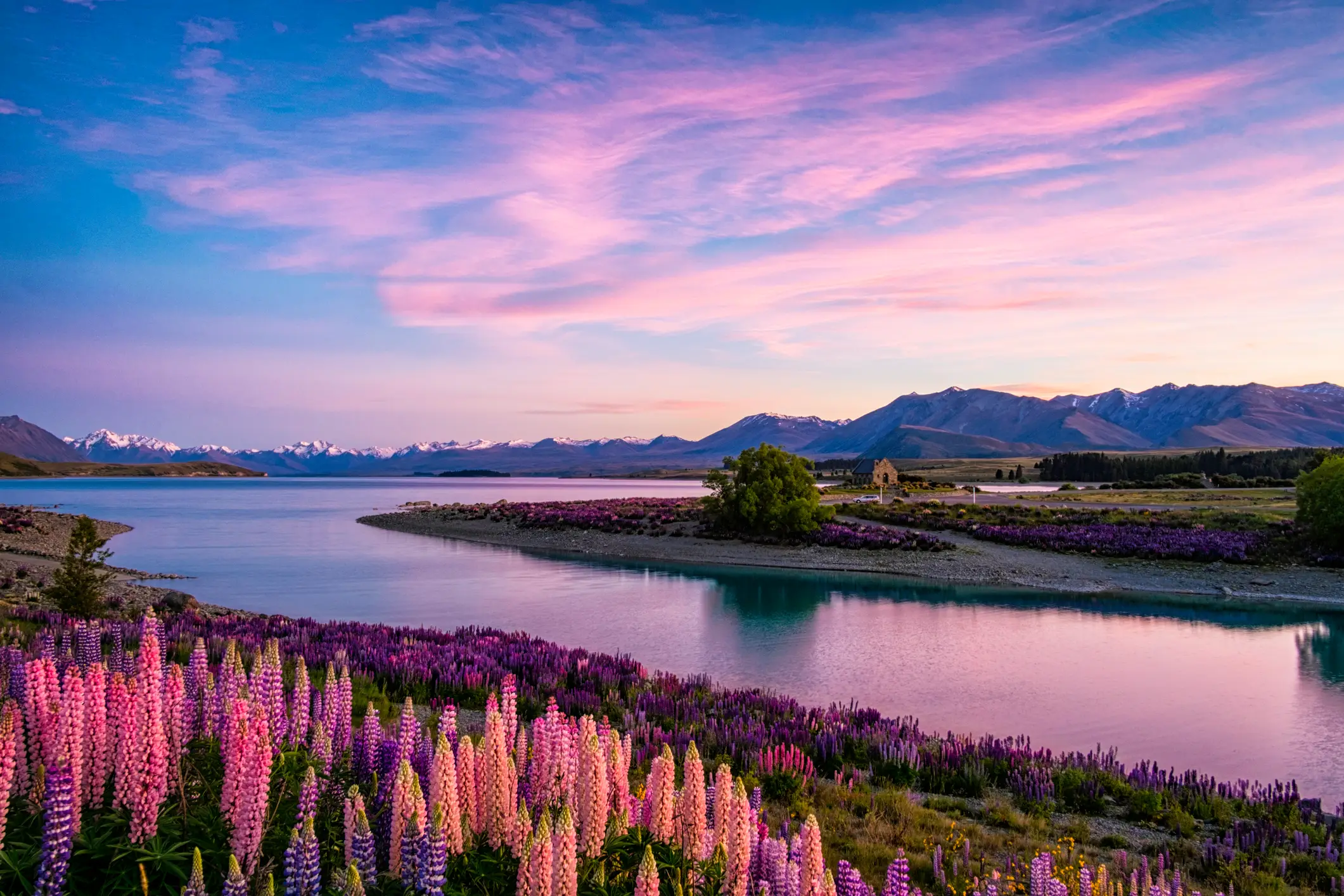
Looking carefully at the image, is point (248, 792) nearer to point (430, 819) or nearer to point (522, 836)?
point (430, 819)

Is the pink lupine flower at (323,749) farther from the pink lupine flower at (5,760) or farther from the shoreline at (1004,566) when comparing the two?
the shoreline at (1004,566)

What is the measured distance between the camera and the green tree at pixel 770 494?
5488 cm

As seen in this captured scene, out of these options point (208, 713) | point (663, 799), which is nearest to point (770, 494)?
point (208, 713)

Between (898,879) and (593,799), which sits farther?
(593,799)

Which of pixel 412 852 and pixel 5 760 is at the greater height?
pixel 5 760

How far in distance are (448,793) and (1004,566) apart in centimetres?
4363

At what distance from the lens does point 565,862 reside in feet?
12.8

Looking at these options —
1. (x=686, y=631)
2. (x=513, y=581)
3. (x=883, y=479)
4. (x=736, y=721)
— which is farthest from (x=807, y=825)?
(x=883, y=479)

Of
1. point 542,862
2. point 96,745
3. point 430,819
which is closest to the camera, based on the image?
point 542,862

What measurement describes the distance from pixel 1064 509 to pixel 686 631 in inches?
1631

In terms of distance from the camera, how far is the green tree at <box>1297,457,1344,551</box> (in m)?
40.9

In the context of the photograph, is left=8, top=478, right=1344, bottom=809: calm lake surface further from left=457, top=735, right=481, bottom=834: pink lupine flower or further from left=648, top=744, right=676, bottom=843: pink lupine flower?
left=457, top=735, right=481, bottom=834: pink lupine flower

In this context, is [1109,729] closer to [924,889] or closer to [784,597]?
[924,889]

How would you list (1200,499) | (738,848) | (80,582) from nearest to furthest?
1. (738,848)
2. (80,582)
3. (1200,499)
